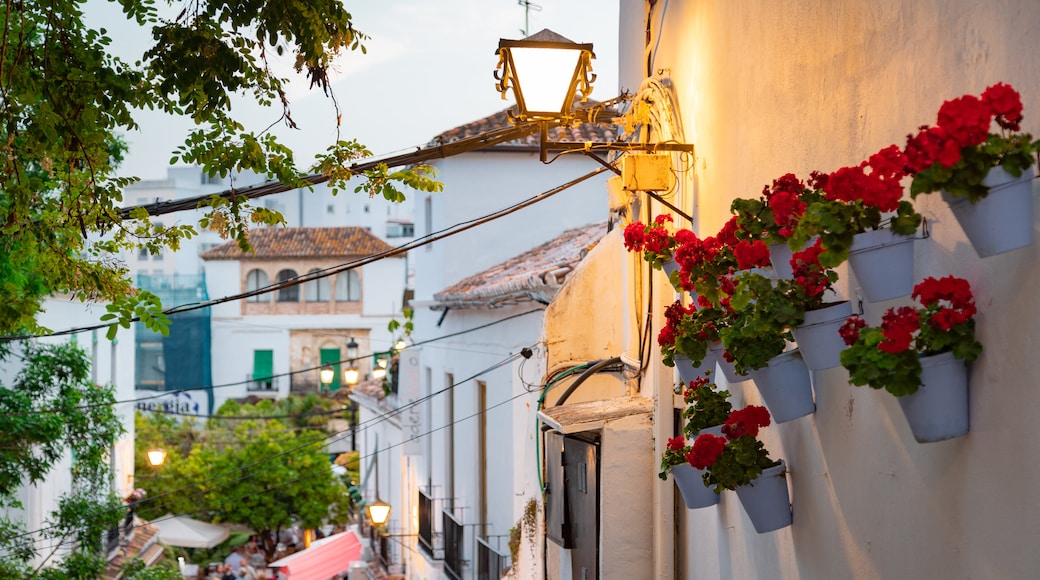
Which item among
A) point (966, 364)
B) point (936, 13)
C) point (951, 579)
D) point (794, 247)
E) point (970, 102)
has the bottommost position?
point (951, 579)

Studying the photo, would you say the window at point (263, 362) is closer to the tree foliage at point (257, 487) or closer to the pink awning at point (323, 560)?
the tree foliage at point (257, 487)

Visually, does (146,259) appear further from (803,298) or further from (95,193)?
(803,298)

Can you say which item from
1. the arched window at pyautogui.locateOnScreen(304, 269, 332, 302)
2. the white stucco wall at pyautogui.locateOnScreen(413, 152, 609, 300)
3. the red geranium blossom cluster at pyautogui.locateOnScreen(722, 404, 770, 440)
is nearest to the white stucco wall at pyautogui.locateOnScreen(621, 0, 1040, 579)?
the red geranium blossom cluster at pyautogui.locateOnScreen(722, 404, 770, 440)

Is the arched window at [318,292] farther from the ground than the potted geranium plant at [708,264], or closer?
farther from the ground

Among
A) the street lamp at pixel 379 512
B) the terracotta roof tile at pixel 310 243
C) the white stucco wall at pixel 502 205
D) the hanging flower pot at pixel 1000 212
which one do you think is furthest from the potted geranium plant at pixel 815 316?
the terracotta roof tile at pixel 310 243

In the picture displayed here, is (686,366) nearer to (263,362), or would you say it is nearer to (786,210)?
(786,210)

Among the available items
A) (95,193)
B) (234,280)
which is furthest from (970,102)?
(234,280)

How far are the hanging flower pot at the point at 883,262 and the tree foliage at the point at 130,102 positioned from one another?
406 cm

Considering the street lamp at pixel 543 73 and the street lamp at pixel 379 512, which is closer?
the street lamp at pixel 543 73

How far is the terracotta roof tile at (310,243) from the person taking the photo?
5481cm

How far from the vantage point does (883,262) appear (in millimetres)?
3021

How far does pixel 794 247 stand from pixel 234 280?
2209 inches

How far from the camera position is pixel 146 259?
67375 mm

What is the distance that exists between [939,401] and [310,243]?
5409cm
